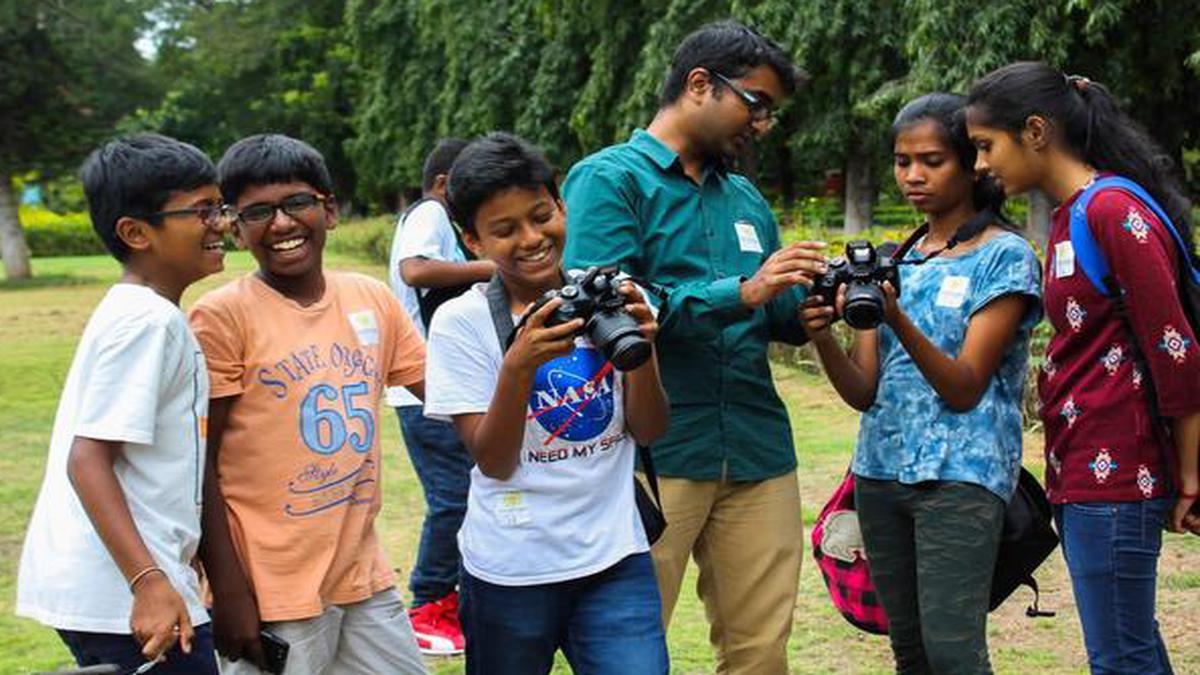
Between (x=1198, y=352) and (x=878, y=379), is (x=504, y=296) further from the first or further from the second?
(x=1198, y=352)

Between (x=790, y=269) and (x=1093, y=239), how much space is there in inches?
25.2

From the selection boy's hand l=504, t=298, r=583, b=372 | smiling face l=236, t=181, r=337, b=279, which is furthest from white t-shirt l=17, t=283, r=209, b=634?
boy's hand l=504, t=298, r=583, b=372

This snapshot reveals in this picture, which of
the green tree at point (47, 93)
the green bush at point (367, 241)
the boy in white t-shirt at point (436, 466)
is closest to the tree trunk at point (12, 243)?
the green tree at point (47, 93)

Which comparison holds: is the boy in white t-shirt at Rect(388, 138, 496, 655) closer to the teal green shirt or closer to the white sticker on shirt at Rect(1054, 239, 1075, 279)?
the teal green shirt

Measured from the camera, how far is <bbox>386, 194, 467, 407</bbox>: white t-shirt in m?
5.50

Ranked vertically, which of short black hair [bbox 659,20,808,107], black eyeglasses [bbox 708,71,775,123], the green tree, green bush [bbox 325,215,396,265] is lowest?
green bush [bbox 325,215,396,265]

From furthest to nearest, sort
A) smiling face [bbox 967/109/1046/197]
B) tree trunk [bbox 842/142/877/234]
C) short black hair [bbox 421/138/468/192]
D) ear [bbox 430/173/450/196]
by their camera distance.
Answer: tree trunk [bbox 842/142/877/234] < short black hair [bbox 421/138/468/192] < ear [bbox 430/173/450/196] < smiling face [bbox 967/109/1046/197]

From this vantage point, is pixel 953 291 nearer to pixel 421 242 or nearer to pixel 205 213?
pixel 205 213

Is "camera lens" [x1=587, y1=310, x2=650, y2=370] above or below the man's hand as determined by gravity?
below

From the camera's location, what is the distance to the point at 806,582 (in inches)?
231

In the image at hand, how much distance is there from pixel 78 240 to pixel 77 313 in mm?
27582

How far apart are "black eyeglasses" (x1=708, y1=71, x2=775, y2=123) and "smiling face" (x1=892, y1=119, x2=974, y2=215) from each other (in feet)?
1.09

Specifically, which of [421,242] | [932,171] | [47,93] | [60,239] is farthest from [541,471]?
[60,239]

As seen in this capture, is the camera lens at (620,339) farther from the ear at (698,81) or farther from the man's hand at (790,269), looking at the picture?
the ear at (698,81)
